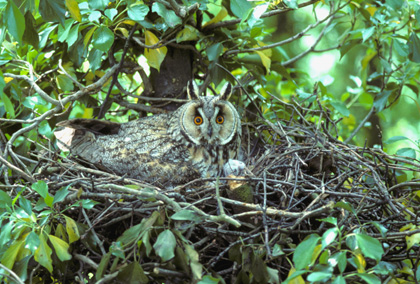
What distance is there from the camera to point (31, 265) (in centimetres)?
195

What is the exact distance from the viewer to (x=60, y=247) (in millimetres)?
1818

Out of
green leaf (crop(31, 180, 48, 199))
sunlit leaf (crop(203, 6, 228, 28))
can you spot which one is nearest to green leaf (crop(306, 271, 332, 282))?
green leaf (crop(31, 180, 48, 199))

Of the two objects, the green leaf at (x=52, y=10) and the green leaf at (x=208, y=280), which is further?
the green leaf at (x=52, y=10)

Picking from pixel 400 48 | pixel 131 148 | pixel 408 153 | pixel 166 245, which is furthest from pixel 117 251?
pixel 400 48

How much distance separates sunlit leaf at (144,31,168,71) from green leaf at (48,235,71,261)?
1.13m

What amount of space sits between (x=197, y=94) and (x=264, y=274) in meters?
1.32

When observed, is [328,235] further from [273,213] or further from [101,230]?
[101,230]

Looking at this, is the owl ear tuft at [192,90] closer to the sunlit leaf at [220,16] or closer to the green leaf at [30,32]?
the sunlit leaf at [220,16]

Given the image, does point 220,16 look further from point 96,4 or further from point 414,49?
point 414,49

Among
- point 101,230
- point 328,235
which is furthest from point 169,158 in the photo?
point 328,235

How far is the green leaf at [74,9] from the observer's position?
227 centimetres

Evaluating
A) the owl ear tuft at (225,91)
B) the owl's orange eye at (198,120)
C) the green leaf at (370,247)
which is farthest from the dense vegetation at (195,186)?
the owl's orange eye at (198,120)

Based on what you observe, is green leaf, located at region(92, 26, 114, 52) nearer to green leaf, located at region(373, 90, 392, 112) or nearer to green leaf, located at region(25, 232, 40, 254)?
green leaf, located at region(25, 232, 40, 254)

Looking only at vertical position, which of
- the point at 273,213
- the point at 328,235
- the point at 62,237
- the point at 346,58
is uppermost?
the point at 328,235
